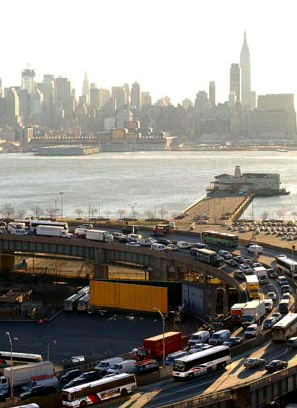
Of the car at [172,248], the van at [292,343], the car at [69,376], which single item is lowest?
the car at [69,376]

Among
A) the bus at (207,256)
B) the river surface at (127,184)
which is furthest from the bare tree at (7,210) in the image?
the bus at (207,256)

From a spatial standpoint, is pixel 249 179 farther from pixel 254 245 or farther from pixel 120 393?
pixel 120 393

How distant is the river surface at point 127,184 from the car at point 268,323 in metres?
19.4

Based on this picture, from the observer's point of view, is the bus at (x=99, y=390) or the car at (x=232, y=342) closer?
the bus at (x=99, y=390)

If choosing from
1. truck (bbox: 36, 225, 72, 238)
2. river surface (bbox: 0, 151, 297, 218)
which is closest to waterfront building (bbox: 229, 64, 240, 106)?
river surface (bbox: 0, 151, 297, 218)

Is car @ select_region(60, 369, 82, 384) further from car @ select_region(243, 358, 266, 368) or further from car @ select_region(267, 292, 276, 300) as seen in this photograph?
car @ select_region(267, 292, 276, 300)

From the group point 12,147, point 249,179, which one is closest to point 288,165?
point 249,179

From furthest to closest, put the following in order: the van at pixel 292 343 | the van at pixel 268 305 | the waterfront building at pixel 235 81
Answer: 1. the waterfront building at pixel 235 81
2. the van at pixel 268 305
3. the van at pixel 292 343

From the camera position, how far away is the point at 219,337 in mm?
11117

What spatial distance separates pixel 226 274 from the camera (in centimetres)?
1538

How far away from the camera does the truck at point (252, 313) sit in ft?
39.0

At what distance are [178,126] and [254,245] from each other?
336ft

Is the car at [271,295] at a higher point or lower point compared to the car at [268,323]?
lower

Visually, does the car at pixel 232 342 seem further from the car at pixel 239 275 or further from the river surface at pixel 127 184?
the river surface at pixel 127 184
